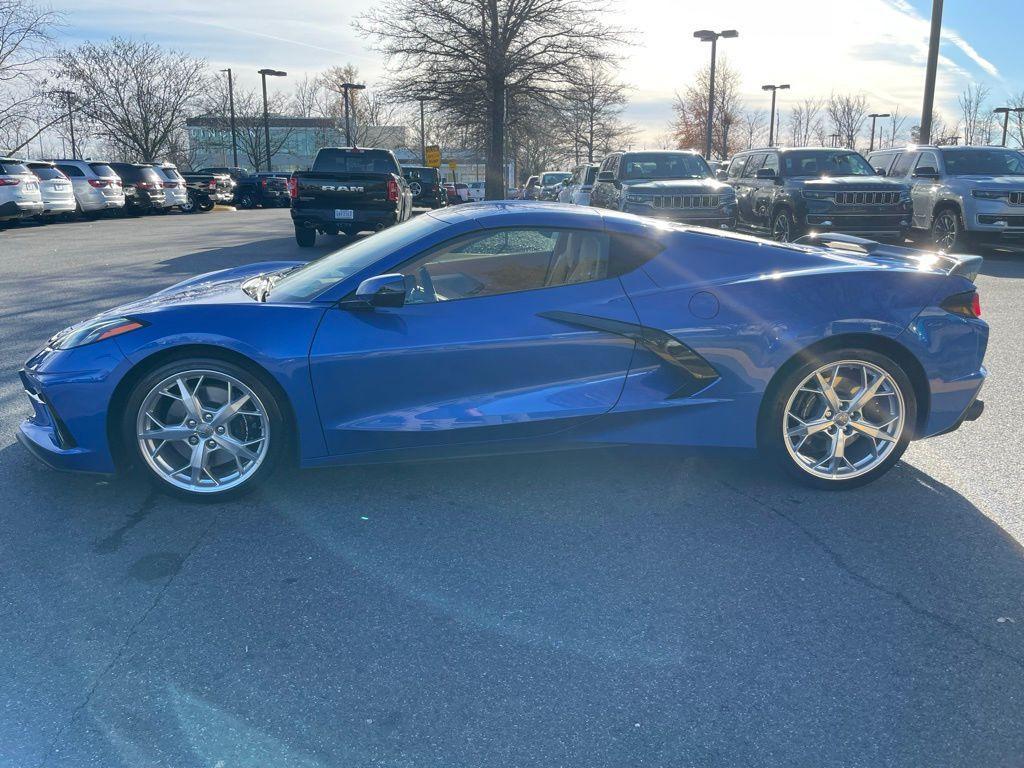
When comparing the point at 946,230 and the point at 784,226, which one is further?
the point at 784,226

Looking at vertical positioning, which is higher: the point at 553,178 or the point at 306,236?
the point at 553,178

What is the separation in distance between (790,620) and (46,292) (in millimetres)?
10076

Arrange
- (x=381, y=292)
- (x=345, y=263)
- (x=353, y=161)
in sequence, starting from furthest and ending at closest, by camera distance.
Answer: (x=353, y=161) < (x=345, y=263) < (x=381, y=292)

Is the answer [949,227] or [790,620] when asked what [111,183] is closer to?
[949,227]

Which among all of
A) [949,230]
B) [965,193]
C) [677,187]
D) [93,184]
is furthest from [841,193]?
[93,184]

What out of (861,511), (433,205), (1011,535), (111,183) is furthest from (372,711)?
(433,205)

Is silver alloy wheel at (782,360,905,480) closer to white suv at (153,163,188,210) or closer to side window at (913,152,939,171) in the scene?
side window at (913,152,939,171)

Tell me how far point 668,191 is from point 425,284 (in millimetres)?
10956

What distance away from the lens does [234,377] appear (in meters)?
3.94

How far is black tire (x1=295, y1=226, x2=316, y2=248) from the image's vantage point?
1644 cm

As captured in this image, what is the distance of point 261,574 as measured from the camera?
341 centimetres

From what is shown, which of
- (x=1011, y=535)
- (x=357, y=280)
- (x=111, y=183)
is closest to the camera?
(x=1011, y=535)

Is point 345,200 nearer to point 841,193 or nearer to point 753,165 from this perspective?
point 753,165

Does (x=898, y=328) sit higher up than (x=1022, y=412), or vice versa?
(x=898, y=328)
